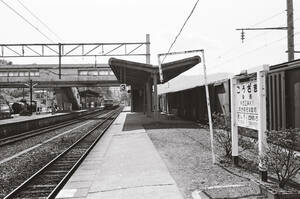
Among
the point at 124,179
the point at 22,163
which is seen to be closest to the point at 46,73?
the point at 22,163

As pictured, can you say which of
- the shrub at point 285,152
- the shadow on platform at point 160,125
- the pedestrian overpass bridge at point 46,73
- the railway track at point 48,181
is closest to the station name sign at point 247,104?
the shrub at point 285,152

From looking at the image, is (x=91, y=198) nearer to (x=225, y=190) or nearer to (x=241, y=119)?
(x=225, y=190)

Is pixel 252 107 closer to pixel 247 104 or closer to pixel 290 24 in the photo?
pixel 247 104

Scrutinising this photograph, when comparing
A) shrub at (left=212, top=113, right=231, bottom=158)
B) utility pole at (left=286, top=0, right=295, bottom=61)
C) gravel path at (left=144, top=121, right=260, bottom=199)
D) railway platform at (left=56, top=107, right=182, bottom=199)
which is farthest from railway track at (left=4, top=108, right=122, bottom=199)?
utility pole at (left=286, top=0, right=295, bottom=61)

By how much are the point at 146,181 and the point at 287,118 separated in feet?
17.4

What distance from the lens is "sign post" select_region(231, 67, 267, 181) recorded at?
265 inches

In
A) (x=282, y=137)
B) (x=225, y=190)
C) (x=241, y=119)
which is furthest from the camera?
(x=241, y=119)

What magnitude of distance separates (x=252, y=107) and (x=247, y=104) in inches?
11.0

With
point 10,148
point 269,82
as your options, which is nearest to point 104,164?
point 269,82

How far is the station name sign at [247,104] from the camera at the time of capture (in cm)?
717

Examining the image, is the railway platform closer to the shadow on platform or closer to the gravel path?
the gravel path

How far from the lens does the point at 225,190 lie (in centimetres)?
623

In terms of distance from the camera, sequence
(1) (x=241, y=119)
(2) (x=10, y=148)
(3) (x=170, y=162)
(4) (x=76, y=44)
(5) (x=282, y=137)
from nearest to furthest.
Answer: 1. (5) (x=282, y=137)
2. (1) (x=241, y=119)
3. (3) (x=170, y=162)
4. (2) (x=10, y=148)
5. (4) (x=76, y=44)

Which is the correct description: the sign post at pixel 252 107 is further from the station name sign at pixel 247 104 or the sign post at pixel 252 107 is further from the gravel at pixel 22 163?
the gravel at pixel 22 163
